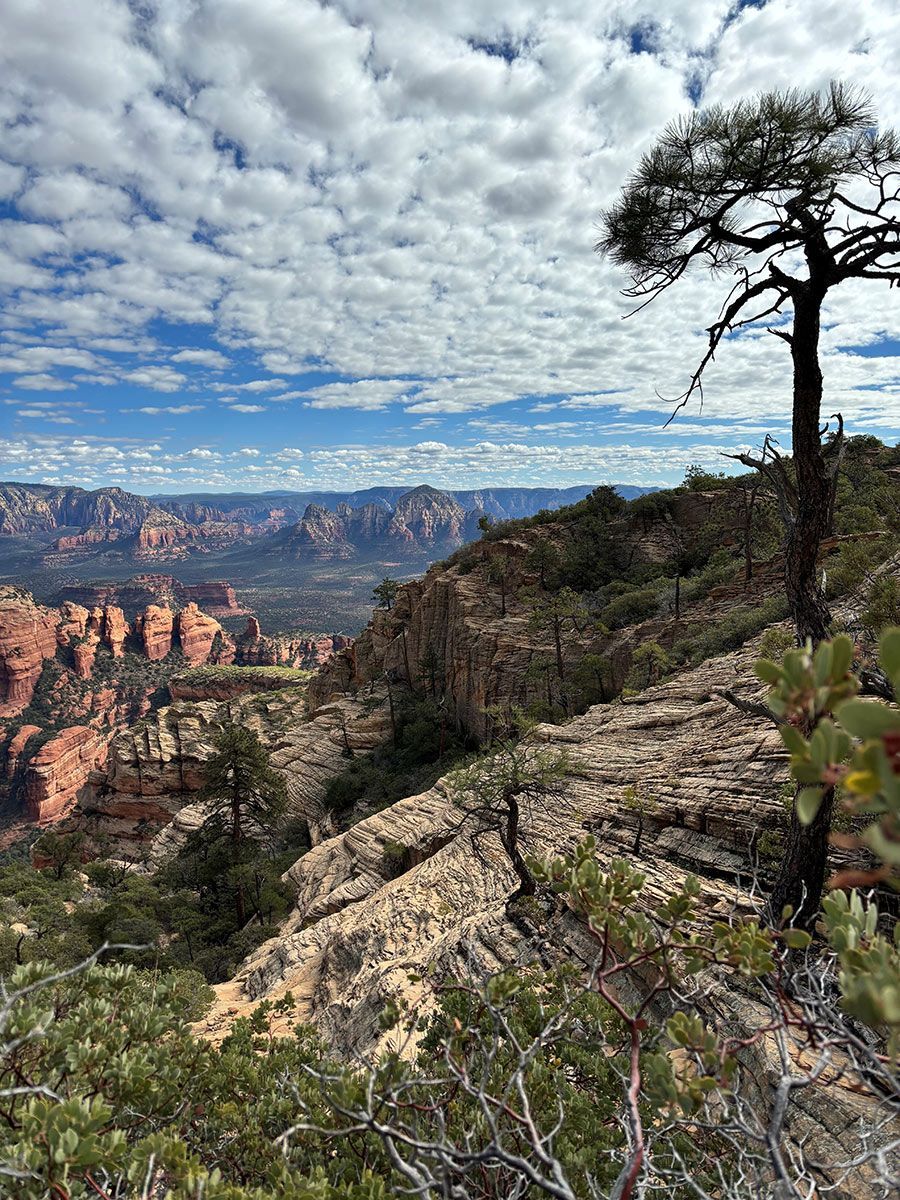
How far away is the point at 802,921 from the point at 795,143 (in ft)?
21.0

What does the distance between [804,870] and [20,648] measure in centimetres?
12590

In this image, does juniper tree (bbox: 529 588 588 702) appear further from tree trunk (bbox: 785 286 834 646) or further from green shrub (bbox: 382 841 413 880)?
tree trunk (bbox: 785 286 834 646)

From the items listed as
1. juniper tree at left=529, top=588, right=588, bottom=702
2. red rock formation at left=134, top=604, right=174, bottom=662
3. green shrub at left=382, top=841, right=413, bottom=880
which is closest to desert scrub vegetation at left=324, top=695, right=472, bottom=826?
juniper tree at left=529, top=588, right=588, bottom=702

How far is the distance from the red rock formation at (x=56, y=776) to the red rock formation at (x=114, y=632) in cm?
2839

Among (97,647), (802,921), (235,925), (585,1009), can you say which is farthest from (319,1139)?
(97,647)

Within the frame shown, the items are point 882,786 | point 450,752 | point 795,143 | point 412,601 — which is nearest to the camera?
point 882,786

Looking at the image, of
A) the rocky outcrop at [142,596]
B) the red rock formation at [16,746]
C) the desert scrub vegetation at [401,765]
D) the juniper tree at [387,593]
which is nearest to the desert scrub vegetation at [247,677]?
the red rock formation at [16,746]

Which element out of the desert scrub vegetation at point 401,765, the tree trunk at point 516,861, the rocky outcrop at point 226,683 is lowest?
the rocky outcrop at point 226,683

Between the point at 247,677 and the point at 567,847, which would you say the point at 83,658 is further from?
the point at 567,847

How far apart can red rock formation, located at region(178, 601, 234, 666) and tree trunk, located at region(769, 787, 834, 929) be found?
120 meters

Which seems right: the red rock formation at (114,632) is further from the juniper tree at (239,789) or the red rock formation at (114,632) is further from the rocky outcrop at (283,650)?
the juniper tree at (239,789)

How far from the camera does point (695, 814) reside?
320 inches

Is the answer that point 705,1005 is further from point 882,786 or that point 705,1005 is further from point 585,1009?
point 882,786

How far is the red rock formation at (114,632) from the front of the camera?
111 metres
